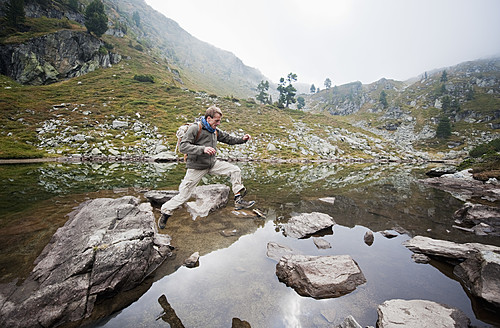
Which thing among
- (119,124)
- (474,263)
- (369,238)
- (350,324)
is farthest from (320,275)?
(119,124)

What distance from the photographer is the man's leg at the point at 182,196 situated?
6.19 meters

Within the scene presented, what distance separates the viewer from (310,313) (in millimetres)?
2939

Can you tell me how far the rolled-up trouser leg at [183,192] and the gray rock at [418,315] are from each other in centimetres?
545

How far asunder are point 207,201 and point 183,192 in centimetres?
176

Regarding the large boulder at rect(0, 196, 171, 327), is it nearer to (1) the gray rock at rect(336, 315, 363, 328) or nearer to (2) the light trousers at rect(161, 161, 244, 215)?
(2) the light trousers at rect(161, 161, 244, 215)

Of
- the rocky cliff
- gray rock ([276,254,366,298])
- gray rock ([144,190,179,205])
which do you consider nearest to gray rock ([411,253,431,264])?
gray rock ([276,254,366,298])

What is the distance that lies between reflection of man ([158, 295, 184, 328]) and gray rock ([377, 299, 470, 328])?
2826 mm

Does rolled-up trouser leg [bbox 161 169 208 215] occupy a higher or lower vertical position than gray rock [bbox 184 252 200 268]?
higher

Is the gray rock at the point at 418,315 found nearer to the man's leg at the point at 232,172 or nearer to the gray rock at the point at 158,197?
the man's leg at the point at 232,172

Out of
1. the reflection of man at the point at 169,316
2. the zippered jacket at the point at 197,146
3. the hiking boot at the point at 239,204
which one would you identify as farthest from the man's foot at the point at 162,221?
the reflection of man at the point at 169,316

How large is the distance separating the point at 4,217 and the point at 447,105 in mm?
148459

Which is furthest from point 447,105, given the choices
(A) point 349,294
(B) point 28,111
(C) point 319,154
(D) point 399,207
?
(B) point 28,111

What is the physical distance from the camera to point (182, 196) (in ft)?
20.9

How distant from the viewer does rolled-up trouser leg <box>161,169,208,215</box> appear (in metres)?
6.24
